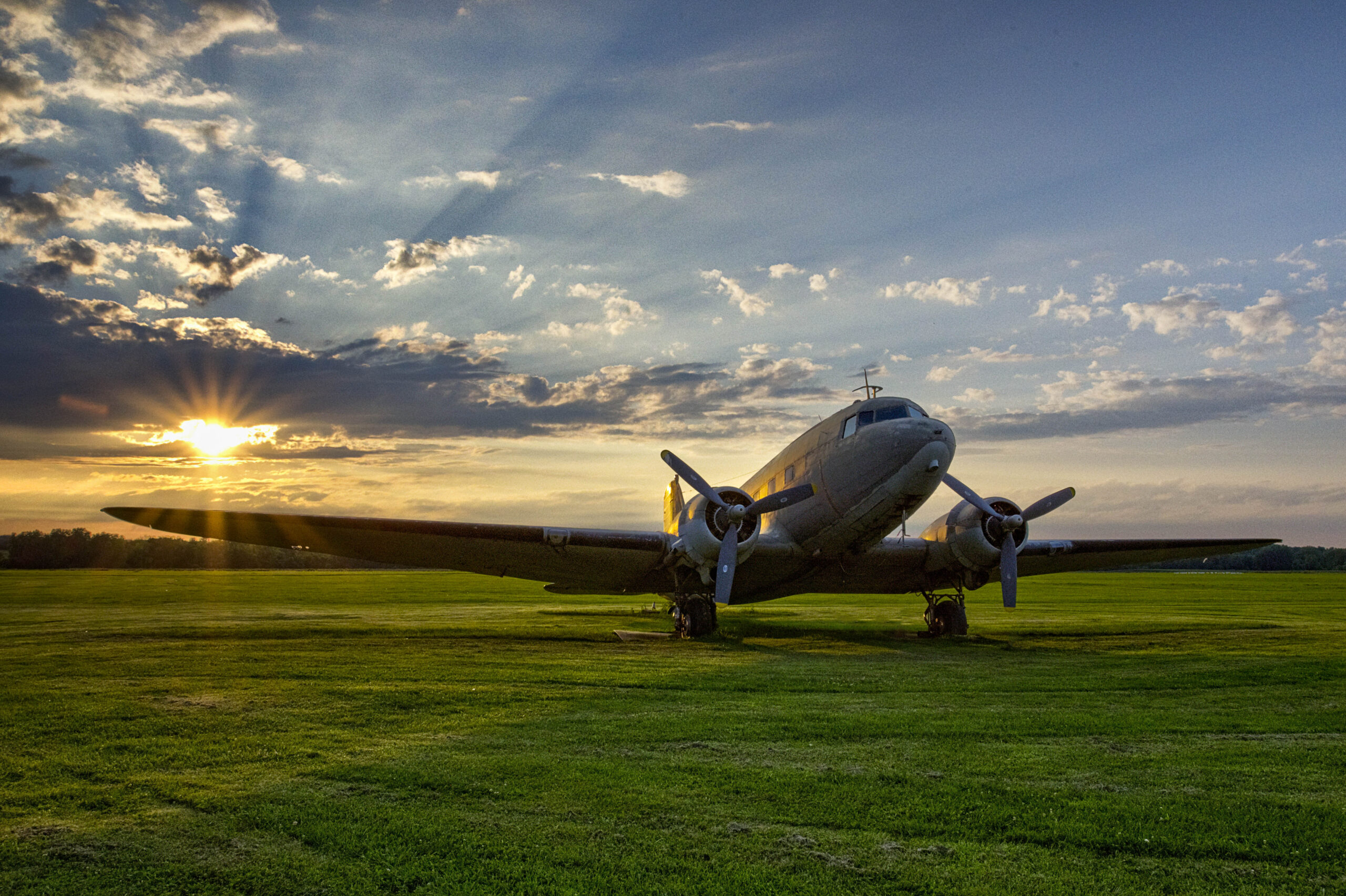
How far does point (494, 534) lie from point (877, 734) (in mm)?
12003

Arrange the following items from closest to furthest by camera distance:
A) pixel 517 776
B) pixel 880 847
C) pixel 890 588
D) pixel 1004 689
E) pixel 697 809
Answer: pixel 880 847 → pixel 697 809 → pixel 517 776 → pixel 1004 689 → pixel 890 588

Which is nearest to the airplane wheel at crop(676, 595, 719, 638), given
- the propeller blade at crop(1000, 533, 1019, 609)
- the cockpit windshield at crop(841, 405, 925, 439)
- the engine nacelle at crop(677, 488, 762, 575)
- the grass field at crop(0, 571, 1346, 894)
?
the engine nacelle at crop(677, 488, 762, 575)

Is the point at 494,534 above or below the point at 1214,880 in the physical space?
above

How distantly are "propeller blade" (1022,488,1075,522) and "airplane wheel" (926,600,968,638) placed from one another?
134 inches

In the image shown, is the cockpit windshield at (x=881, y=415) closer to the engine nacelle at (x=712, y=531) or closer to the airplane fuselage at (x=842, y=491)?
the airplane fuselage at (x=842, y=491)

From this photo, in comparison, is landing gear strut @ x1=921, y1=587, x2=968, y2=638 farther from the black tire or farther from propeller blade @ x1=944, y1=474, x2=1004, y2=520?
propeller blade @ x1=944, y1=474, x2=1004, y2=520

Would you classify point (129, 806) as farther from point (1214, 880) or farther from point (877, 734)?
point (1214, 880)

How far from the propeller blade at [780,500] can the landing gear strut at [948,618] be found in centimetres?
638

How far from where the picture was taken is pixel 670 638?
19.9 meters

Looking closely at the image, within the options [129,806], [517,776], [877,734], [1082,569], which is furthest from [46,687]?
[1082,569]

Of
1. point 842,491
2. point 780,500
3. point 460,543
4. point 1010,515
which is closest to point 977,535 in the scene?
point 1010,515

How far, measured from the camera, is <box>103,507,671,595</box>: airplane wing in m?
16.7

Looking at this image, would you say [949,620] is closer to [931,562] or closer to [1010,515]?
[931,562]

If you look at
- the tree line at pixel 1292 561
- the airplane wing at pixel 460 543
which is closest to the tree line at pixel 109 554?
the airplane wing at pixel 460 543
